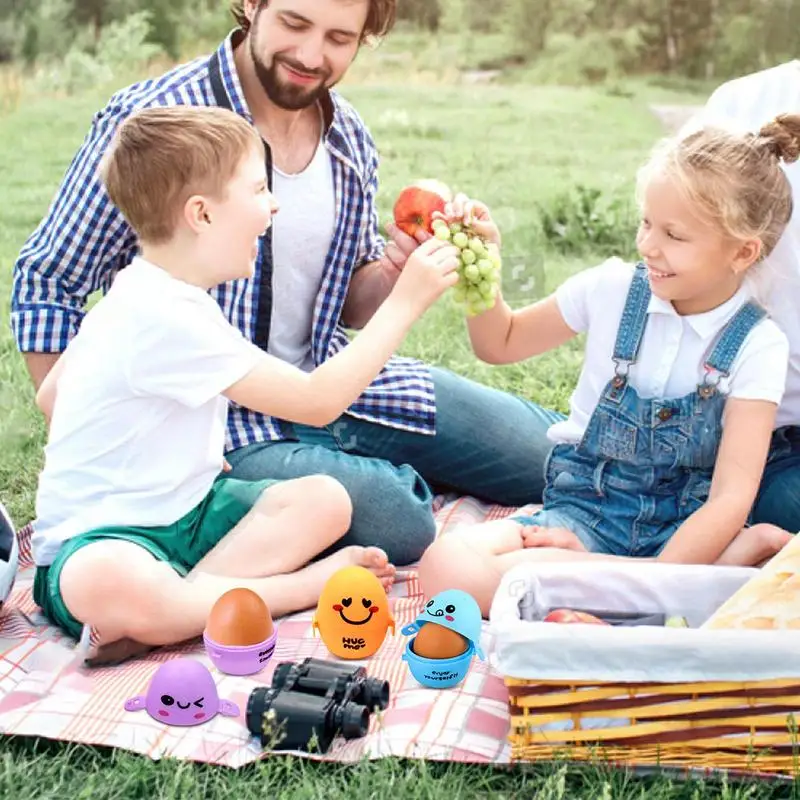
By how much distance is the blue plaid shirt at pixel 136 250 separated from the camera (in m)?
2.96

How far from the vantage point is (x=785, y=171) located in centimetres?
280

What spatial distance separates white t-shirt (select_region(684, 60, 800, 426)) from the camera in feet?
9.16

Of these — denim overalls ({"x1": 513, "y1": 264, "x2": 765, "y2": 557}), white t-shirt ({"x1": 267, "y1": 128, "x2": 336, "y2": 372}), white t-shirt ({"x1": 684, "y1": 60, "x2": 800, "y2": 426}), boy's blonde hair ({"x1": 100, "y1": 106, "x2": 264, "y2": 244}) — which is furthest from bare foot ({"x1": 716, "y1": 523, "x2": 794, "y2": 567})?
boy's blonde hair ({"x1": 100, "y1": 106, "x2": 264, "y2": 244})

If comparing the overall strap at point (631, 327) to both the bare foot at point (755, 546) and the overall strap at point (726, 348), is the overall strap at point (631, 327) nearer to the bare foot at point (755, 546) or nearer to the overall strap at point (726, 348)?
the overall strap at point (726, 348)

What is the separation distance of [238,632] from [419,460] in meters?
1.05

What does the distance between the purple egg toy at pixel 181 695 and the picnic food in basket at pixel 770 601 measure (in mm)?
849

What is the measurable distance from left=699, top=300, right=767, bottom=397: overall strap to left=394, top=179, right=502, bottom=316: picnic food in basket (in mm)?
467

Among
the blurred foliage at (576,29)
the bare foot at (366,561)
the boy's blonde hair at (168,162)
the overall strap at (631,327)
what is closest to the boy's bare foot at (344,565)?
the bare foot at (366,561)

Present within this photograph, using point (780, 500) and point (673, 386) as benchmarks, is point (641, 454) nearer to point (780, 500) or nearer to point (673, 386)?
point (673, 386)

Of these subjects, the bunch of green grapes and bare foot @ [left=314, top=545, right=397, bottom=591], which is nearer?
the bunch of green grapes

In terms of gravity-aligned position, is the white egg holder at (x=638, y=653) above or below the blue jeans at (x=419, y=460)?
above

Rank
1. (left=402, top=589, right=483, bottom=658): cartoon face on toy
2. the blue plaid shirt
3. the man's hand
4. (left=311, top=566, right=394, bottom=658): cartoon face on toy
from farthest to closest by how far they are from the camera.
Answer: the man's hand < the blue plaid shirt < (left=311, top=566, right=394, bottom=658): cartoon face on toy < (left=402, top=589, right=483, bottom=658): cartoon face on toy

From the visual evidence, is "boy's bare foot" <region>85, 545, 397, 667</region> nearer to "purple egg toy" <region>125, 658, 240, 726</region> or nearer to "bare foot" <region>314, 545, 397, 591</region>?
"bare foot" <region>314, 545, 397, 591</region>

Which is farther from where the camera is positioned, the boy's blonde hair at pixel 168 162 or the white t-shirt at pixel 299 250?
the white t-shirt at pixel 299 250
